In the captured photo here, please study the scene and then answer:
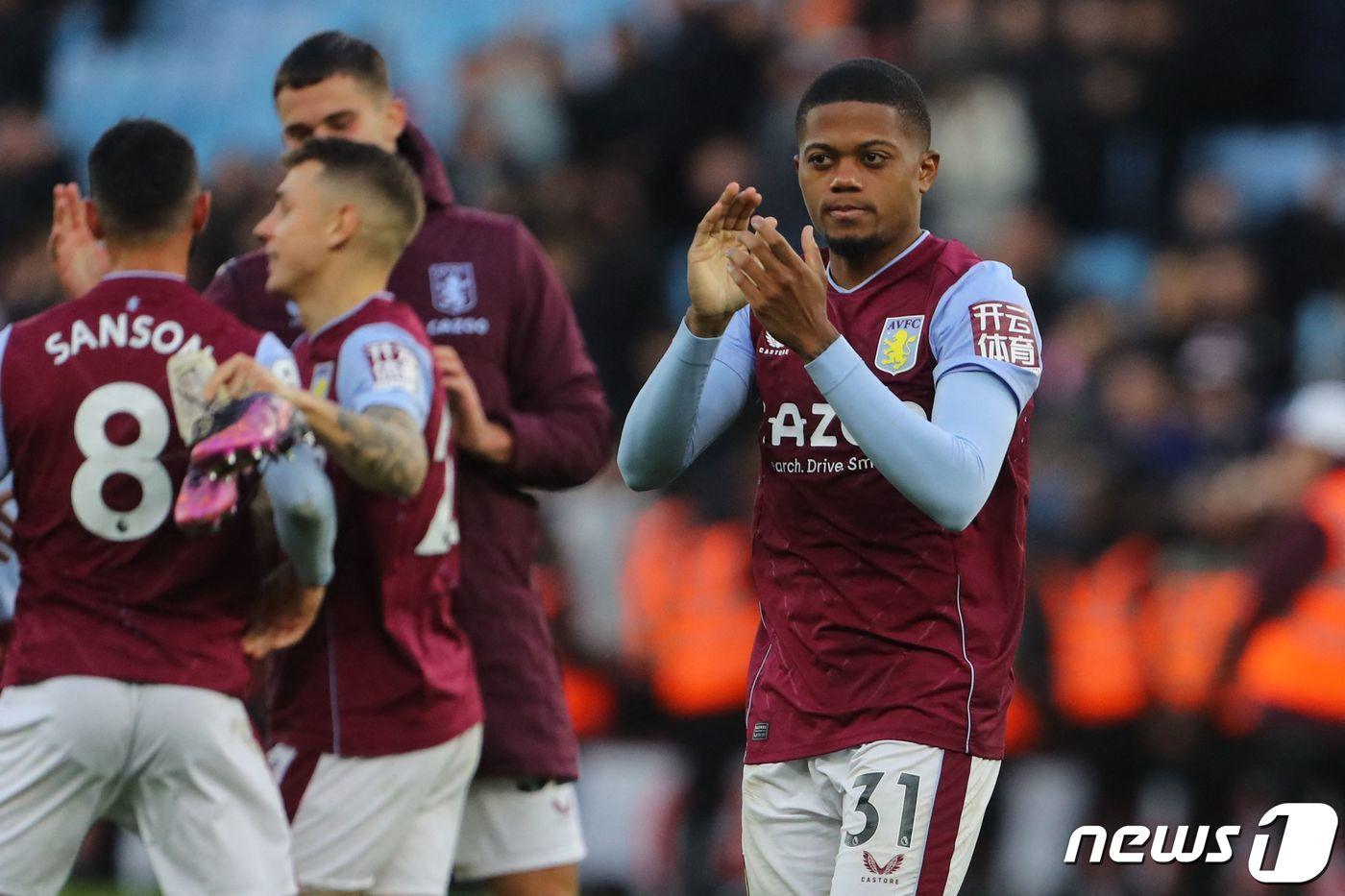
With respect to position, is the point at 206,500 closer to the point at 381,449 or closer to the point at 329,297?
the point at 381,449

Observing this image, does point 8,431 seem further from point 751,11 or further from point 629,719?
point 751,11

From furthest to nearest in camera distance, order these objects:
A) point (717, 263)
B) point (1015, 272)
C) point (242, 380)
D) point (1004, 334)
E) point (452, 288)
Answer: point (1015, 272) → point (452, 288) → point (242, 380) → point (717, 263) → point (1004, 334)

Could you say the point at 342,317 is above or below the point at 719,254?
below

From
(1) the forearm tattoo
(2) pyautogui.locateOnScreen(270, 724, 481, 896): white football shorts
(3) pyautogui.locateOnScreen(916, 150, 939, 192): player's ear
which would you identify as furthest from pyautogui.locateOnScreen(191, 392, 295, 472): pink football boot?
(3) pyautogui.locateOnScreen(916, 150, 939, 192): player's ear

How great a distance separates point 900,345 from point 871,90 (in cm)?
50

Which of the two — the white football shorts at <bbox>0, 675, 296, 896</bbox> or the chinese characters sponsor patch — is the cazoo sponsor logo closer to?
the chinese characters sponsor patch

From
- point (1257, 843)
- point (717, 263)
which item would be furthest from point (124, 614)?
point (1257, 843)

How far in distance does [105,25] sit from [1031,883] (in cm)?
959

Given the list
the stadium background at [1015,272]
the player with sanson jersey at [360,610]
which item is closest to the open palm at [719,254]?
the player with sanson jersey at [360,610]

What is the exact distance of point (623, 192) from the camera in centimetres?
1154

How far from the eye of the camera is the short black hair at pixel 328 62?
5281 millimetres

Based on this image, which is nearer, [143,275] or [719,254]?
[719,254]

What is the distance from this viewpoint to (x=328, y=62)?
528 cm

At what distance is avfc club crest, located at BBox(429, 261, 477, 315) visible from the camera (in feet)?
17.6
